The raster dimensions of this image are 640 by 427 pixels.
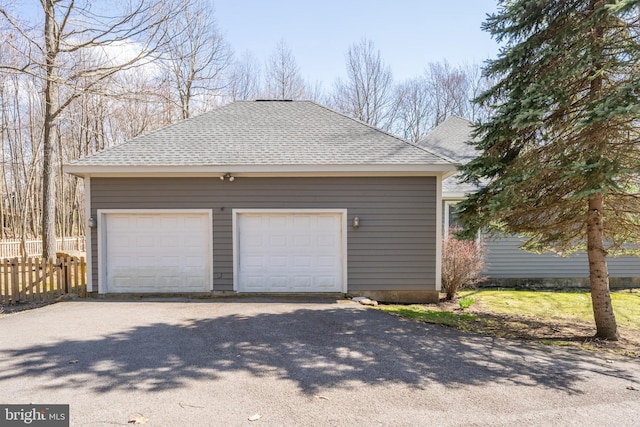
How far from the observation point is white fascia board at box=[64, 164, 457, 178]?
8.09 m

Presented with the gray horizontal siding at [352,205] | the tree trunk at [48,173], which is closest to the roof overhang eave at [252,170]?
the gray horizontal siding at [352,205]

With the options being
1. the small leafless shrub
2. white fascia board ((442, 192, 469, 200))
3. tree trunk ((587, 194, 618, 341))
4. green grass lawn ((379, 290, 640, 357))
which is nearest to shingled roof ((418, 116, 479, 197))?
white fascia board ((442, 192, 469, 200))

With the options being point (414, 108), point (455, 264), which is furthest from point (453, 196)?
point (414, 108)

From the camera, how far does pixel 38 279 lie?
26.9ft

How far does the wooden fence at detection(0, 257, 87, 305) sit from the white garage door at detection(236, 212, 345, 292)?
3.75 meters

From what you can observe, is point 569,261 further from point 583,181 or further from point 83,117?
point 83,117

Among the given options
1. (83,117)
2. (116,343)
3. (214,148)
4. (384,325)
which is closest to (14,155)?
(83,117)

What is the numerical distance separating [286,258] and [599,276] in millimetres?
5962

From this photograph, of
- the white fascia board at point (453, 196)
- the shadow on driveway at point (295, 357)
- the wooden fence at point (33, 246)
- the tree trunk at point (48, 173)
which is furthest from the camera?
the wooden fence at point (33, 246)

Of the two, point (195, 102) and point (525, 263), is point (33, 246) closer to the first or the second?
point (195, 102)

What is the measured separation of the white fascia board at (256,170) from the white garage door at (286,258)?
1.03 meters

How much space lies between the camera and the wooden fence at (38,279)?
320 inches

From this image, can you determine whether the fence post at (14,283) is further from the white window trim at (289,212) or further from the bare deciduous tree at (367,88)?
the bare deciduous tree at (367,88)

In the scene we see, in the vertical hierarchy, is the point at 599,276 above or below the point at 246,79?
below
